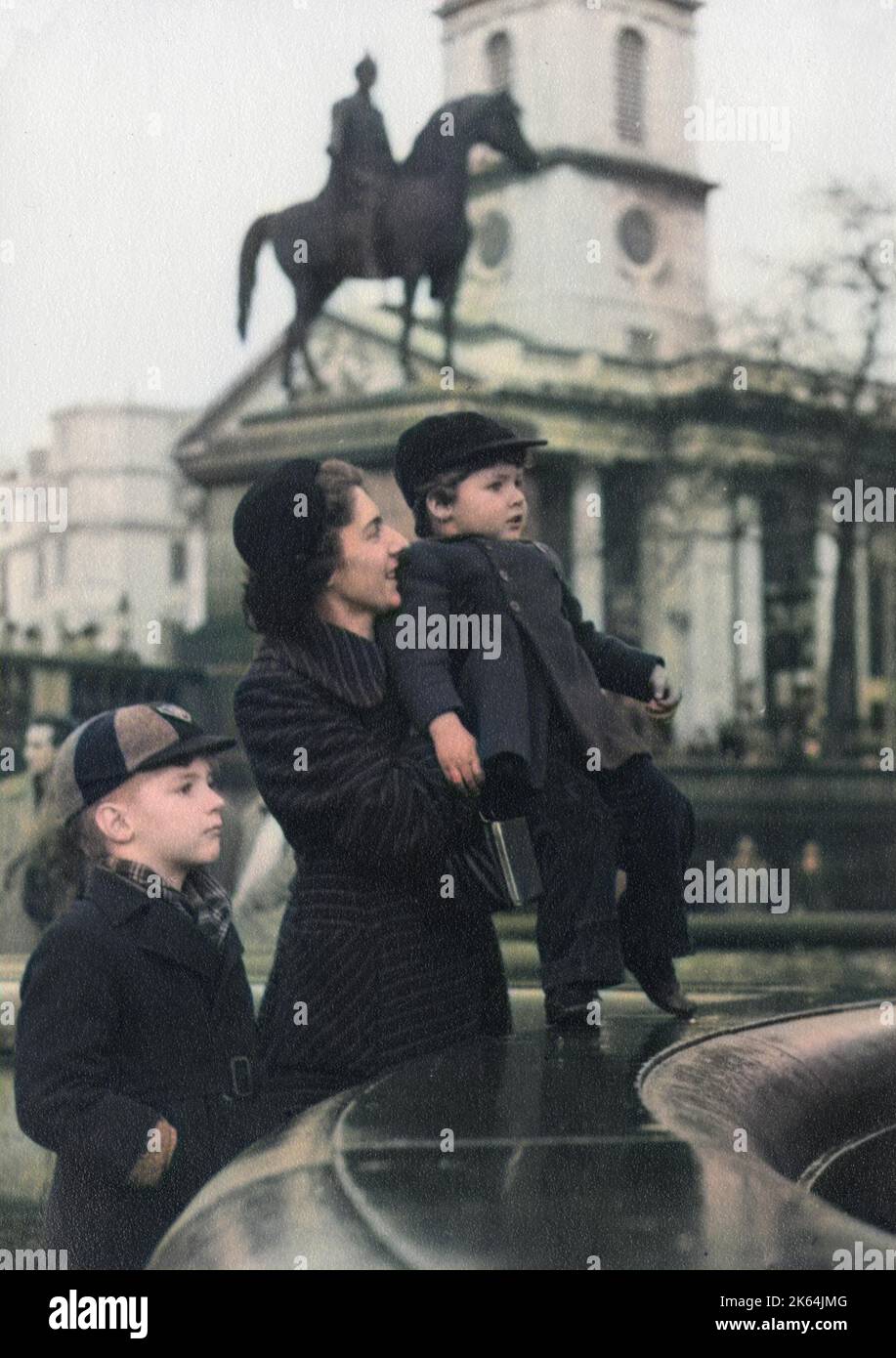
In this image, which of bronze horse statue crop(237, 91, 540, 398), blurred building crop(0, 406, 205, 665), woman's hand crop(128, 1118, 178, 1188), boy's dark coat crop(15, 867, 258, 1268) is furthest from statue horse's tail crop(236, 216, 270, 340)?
woman's hand crop(128, 1118, 178, 1188)

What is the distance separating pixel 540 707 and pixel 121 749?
816mm

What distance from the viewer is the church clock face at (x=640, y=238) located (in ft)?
28.2

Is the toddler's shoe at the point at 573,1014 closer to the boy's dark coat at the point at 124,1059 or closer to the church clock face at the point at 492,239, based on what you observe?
the boy's dark coat at the point at 124,1059

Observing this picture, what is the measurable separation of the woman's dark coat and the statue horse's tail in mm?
3672

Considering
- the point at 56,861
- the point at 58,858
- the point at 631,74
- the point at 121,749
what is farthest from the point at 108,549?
the point at 121,749

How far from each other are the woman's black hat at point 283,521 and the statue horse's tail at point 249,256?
11.6ft

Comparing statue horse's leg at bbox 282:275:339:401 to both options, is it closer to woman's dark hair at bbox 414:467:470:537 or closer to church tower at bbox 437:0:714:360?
church tower at bbox 437:0:714:360

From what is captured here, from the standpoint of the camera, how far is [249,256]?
23.5ft

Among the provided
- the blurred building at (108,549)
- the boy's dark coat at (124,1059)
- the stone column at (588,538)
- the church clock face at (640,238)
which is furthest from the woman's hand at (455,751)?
the church clock face at (640,238)

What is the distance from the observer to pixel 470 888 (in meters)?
3.65

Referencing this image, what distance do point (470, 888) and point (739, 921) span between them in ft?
10.6

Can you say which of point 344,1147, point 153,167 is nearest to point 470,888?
point 344,1147

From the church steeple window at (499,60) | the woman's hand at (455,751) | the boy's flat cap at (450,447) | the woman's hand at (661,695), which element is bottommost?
the woman's hand at (455,751)
